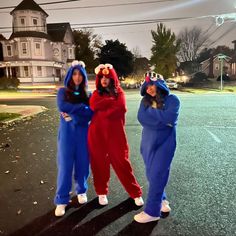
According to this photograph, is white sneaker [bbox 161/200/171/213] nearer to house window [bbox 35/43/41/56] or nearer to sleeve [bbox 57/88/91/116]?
sleeve [bbox 57/88/91/116]

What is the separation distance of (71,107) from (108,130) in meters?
0.55

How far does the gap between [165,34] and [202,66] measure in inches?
944

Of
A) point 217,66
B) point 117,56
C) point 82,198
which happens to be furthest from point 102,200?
point 217,66

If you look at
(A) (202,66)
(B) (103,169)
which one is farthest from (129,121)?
(A) (202,66)

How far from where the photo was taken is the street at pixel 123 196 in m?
3.33

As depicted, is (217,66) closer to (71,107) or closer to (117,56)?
(117,56)

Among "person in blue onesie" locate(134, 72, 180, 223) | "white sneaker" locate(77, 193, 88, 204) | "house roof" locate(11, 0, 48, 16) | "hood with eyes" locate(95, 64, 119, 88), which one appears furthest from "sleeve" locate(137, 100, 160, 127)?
"house roof" locate(11, 0, 48, 16)

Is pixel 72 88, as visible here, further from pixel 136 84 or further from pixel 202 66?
pixel 202 66

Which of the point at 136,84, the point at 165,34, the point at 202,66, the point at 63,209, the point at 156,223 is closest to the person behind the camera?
the point at 156,223

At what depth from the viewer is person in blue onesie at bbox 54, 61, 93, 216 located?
375 cm

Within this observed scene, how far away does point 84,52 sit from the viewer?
60.0 metres

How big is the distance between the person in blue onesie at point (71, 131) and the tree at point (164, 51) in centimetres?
4989

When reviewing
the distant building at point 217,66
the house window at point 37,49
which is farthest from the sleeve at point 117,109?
the distant building at point 217,66

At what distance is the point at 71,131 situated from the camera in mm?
3770
